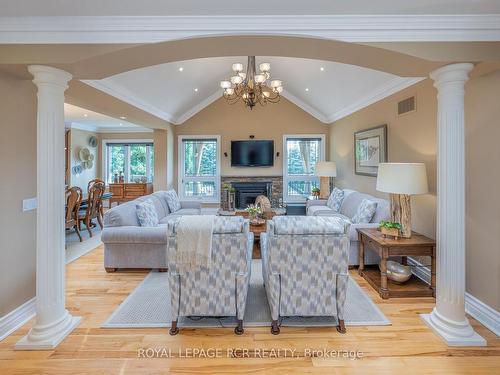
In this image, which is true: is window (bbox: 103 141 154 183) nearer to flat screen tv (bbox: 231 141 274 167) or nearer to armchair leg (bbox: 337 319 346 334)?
flat screen tv (bbox: 231 141 274 167)

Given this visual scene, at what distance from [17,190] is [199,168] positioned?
18.5ft

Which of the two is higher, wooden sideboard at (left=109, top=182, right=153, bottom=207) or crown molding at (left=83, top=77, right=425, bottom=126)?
crown molding at (left=83, top=77, right=425, bottom=126)

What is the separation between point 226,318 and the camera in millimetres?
2791

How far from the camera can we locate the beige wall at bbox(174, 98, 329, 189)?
8062 mm

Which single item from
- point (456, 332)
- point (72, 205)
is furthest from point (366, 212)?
point (72, 205)

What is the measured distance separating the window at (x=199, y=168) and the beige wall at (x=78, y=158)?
137 inches

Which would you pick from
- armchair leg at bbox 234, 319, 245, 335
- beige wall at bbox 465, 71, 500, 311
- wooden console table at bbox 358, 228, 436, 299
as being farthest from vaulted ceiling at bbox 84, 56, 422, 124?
armchair leg at bbox 234, 319, 245, 335

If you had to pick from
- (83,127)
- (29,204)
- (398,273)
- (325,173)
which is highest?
(83,127)

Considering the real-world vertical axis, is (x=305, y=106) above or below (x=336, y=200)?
above

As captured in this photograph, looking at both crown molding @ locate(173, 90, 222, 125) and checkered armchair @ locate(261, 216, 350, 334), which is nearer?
checkered armchair @ locate(261, 216, 350, 334)

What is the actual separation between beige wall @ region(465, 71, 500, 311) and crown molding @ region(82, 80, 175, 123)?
451 cm

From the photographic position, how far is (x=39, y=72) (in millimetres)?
2367

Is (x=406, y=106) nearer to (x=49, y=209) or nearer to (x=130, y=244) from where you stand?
(x=130, y=244)

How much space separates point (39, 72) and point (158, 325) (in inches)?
94.7
